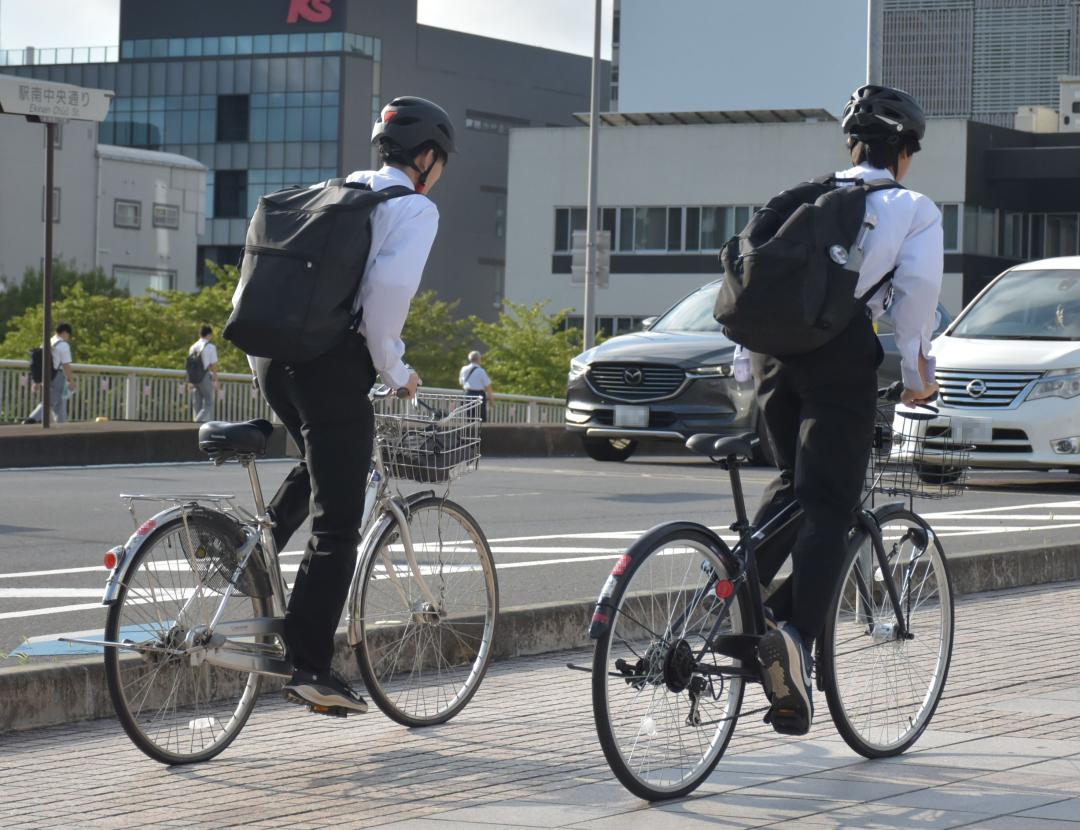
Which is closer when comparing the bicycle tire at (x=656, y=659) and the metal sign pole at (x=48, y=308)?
the bicycle tire at (x=656, y=659)

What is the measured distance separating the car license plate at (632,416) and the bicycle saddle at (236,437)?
13096 millimetres

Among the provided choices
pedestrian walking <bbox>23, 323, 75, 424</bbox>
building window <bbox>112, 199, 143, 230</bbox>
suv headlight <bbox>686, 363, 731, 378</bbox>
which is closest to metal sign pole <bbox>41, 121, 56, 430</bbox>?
pedestrian walking <bbox>23, 323, 75, 424</bbox>

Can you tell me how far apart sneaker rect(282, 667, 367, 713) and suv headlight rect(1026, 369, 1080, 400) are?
11.9m

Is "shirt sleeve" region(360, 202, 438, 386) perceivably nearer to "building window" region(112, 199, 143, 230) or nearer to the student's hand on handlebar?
the student's hand on handlebar

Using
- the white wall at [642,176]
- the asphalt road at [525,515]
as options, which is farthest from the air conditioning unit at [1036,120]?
the asphalt road at [525,515]

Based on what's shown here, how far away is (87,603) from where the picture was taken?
8.91 metres

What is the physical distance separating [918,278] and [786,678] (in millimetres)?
1197

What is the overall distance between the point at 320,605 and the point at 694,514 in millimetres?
8783

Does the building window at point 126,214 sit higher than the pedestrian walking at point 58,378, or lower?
higher

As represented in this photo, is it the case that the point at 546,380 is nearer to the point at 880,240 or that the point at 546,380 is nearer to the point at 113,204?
the point at 113,204

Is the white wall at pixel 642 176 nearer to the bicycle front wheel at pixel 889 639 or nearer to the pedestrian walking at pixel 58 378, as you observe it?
the pedestrian walking at pixel 58 378

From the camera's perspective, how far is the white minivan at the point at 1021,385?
16484mm

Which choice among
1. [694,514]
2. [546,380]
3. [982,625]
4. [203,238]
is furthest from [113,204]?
[982,625]

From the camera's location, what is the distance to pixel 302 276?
17.8 feet
